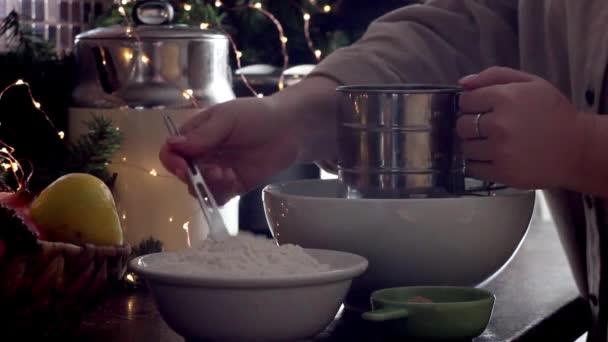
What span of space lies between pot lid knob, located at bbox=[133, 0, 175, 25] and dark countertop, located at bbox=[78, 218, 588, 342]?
42 cm

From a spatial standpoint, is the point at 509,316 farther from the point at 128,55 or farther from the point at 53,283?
the point at 128,55

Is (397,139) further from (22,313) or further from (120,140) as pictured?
(120,140)

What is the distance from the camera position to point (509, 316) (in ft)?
2.82

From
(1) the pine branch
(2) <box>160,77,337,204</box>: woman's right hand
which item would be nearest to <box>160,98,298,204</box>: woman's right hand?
(2) <box>160,77,337,204</box>: woman's right hand

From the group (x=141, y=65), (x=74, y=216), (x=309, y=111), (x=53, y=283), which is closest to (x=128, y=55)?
(x=141, y=65)

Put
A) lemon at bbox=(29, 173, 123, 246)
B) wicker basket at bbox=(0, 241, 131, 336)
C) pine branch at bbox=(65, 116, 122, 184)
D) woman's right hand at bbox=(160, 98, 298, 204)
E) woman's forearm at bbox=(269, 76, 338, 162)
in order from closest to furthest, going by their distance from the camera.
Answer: wicker basket at bbox=(0, 241, 131, 336) → lemon at bbox=(29, 173, 123, 246) → woman's right hand at bbox=(160, 98, 298, 204) → woman's forearm at bbox=(269, 76, 338, 162) → pine branch at bbox=(65, 116, 122, 184)

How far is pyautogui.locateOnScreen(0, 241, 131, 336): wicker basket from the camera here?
2.14 ft

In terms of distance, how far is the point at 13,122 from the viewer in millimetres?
1181

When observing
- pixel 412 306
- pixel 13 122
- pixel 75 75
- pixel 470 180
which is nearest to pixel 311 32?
pixel 75 75

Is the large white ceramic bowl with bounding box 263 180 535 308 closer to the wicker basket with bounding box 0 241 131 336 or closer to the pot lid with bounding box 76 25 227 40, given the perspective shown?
the wicker basket with bounding box 0 241 131 336

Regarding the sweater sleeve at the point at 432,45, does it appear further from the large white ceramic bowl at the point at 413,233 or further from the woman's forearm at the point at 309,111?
the large white ceramic bowl at the point at 413,233

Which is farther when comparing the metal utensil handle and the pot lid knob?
the pot lid knob

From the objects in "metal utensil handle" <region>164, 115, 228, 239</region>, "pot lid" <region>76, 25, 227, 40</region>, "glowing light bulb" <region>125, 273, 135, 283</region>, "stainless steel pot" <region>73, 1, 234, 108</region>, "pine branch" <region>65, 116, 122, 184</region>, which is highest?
"pot lid" <region>76, 25, 227, 40</region>

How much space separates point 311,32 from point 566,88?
2.24 ft
